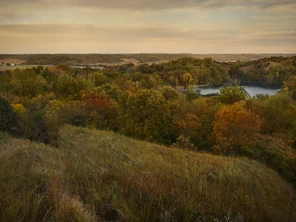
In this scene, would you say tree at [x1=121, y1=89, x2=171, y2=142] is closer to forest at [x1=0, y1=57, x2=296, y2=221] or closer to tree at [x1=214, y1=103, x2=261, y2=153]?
forest at [x1=0, y1=57, x2=296, y2=221]

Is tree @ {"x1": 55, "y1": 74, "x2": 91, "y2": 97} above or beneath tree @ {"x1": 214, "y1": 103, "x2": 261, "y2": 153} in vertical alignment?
above

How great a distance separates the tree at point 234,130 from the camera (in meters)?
40.3

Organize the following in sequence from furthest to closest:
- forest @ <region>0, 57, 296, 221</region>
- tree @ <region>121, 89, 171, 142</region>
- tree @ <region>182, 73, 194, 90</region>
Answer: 1. tree @ <region>182, 73, 194, 90</region>
2. tree @ <region>121, 89, 171, 142</region>
3. forest @ <region>0, 57, 296, 221</region>

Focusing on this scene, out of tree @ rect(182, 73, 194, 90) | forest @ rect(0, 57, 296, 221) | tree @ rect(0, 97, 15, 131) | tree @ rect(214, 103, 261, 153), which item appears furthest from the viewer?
tree @ rect(182, 73, 194, 90)

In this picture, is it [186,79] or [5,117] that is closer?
[5,117]

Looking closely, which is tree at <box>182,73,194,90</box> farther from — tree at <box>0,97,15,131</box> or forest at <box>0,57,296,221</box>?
tree at <box>0,97,15,131</box>

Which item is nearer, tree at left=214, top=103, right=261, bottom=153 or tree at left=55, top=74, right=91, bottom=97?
tree at left=214, top=103, right=261, bottom=153

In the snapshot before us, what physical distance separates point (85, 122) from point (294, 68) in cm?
16224

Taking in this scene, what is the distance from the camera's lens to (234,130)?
41812mm

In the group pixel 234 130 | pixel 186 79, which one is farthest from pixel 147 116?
pixel 186 79

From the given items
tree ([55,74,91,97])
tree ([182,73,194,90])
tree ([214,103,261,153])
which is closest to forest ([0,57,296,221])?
tree ([214,103,261,153])

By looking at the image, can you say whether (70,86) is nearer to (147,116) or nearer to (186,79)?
(147,116)

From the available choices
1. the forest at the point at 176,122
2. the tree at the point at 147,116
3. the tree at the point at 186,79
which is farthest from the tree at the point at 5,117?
the tree at the point at 186,79

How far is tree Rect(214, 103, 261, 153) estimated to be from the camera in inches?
1587
